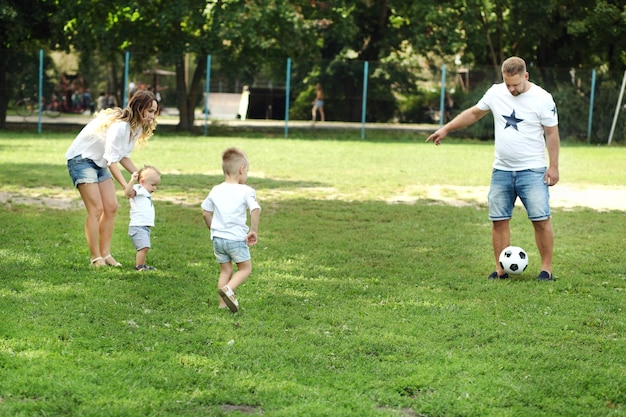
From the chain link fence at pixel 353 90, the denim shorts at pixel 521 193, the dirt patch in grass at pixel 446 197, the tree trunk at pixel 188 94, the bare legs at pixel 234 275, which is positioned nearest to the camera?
the bare legs at pixel 234 275

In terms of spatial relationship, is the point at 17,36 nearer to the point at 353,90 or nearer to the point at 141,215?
the point at 353,90

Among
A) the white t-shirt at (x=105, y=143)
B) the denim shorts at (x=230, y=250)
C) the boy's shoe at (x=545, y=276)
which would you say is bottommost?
the boy's shoe at (x=545, y=276)

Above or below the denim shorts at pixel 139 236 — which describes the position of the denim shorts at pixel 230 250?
above

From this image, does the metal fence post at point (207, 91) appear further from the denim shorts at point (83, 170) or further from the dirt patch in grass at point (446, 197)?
the denim shorts at point (83, 170)

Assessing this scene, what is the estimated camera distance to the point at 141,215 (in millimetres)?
8773

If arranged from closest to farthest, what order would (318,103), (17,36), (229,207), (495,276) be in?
(229,207) < (495,276) < (17,36) < (318,103)

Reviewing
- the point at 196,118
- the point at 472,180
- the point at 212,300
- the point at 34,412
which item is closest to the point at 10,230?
the point at 212,300

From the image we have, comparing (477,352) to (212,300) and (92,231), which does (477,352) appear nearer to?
(212,300)

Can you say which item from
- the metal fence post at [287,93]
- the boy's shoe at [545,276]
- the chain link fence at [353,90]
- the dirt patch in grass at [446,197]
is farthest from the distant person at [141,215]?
the metal fence post at [287,93]

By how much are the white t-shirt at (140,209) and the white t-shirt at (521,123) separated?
3.17m

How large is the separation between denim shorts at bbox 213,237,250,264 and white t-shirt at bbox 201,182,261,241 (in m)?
0.04

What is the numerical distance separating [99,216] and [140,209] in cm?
40

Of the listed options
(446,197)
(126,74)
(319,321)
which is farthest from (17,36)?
(319,321)

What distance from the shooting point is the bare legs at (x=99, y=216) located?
8.78m
